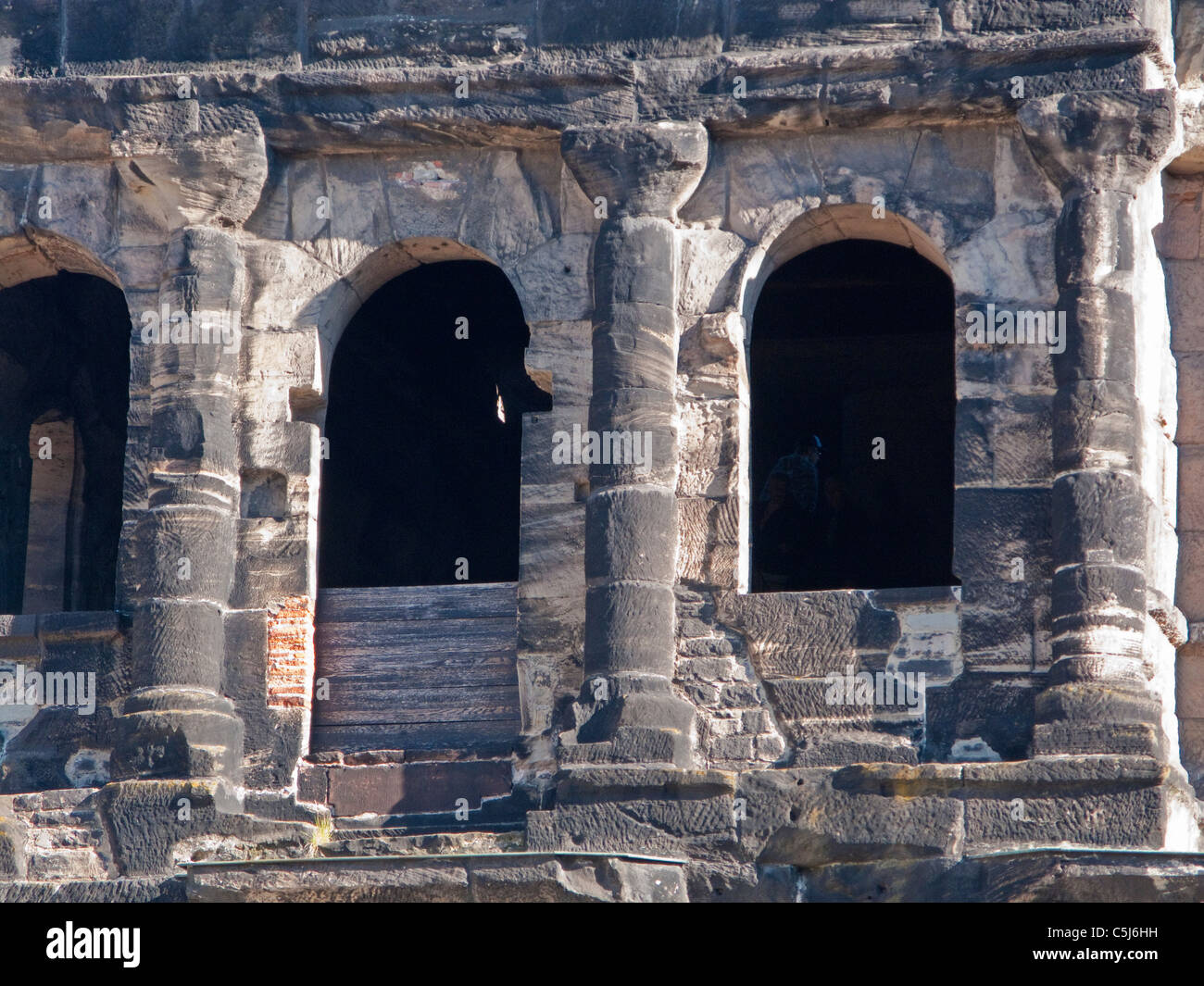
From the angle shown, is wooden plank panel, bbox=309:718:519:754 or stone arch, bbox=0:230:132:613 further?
stone arch, bbox=0:230:132:613

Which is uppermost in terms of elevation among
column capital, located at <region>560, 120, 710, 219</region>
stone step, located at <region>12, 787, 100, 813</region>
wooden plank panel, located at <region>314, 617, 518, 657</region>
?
column capital, located at <region>560, 120, 710, 219</region>

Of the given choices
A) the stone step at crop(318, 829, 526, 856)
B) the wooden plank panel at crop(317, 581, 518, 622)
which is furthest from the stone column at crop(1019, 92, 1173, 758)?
the wooden plank panel at crop(317, 581, 518, 622)

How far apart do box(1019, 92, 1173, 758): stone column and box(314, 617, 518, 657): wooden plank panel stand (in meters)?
2.67

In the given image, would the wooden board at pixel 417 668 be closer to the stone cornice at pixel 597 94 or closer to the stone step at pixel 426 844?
the stone step at pixel 426 844

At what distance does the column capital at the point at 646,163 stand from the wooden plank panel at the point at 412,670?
7.30ft

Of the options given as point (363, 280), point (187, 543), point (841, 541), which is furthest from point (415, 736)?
point (841, 541)

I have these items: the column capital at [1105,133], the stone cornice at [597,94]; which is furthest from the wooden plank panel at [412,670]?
the column capital at [1105,133]

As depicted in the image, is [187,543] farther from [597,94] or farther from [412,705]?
[597,94]

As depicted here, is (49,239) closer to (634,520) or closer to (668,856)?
(634,520)

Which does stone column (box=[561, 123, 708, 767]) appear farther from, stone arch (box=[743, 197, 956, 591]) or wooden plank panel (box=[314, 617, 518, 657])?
stone arch (box=[743, 197, 956, 591])

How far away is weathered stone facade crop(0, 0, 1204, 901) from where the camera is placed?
12352 mm

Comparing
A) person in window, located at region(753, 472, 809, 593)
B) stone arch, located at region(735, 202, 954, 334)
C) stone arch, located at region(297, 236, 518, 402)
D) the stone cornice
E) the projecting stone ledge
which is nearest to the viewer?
the projecting stone ledge

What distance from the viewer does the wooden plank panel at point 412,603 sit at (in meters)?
13.5
